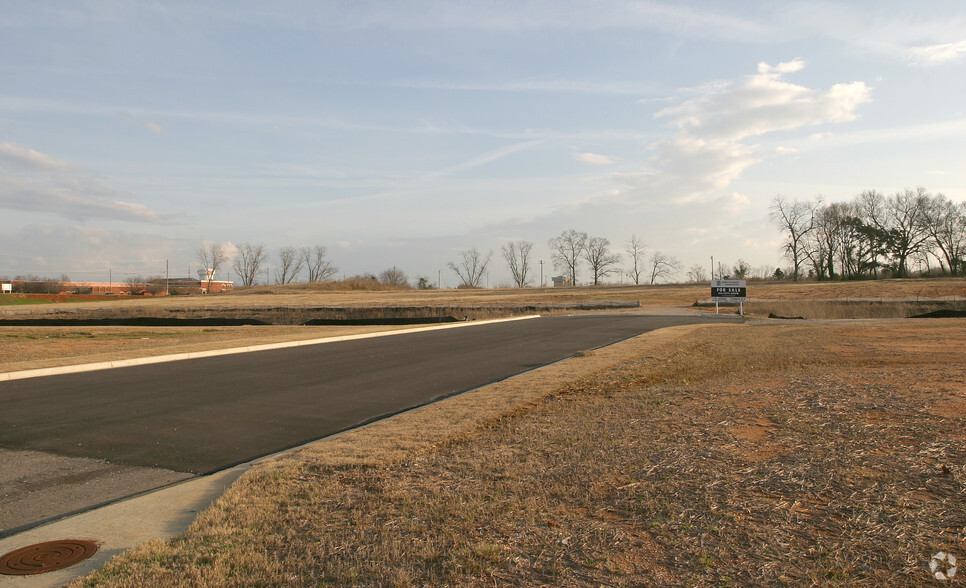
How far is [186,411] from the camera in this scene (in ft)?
28.5

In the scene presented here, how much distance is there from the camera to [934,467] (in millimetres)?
4770

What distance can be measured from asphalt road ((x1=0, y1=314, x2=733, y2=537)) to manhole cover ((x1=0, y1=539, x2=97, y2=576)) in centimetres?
63

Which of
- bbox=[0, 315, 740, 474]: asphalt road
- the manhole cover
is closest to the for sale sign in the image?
bbox=[0, 315, 740, 474]: asphalt road

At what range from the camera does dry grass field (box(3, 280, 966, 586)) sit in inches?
131

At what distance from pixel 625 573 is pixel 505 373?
9393mm

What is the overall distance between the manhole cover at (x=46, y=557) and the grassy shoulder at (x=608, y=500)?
40 cm

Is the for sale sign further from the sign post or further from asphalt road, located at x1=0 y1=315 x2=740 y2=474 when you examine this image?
asphalt road, located at x1=0 y1=315 x2=740 y2=474

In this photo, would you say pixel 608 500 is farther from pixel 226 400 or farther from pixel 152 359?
pixel 152 359

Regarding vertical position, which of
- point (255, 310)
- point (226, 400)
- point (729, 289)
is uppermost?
point (729, 289)

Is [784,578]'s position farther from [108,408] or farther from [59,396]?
[59,396]

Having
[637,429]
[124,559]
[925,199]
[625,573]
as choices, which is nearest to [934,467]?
[637,429]

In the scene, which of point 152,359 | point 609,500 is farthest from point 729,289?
point 609,500

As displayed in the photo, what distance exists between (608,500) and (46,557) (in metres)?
3.64

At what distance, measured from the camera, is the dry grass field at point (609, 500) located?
332 centimetres
